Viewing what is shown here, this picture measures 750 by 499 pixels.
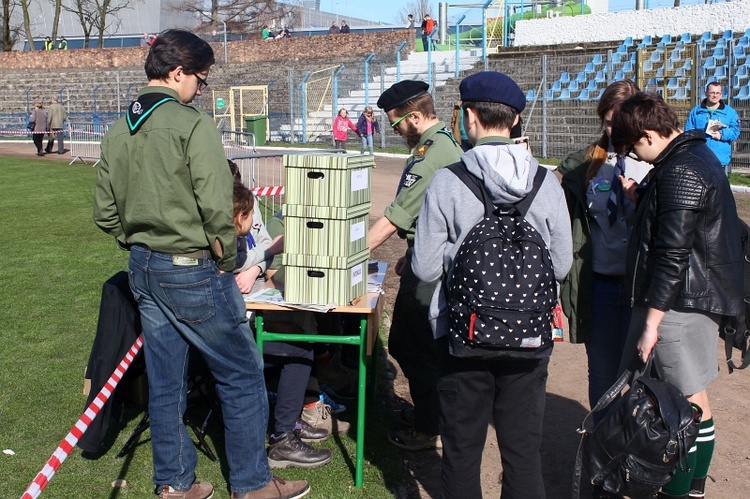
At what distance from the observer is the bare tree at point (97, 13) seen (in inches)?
2210

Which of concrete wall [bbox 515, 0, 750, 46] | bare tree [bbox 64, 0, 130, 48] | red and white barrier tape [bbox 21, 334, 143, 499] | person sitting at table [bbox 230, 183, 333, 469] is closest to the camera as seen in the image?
red and white barrier tape [bbox 21, 334, 143, 499]

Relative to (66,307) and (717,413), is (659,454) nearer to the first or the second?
(717,413)

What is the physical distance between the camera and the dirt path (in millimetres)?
3932

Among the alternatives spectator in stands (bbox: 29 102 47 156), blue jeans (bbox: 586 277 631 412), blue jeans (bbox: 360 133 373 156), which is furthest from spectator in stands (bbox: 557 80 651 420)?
spectator in stands (bbox: 29 102 47 156)

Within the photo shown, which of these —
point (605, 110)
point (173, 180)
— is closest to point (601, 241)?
point (605, 110)

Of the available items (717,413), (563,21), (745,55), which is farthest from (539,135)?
(717,413)

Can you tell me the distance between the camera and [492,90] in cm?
284

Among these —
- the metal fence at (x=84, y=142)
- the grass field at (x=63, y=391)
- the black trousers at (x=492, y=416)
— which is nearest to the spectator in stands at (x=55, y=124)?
the metal fence at (x=84, y=142)

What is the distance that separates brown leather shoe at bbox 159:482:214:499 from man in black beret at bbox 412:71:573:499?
4.07 ft

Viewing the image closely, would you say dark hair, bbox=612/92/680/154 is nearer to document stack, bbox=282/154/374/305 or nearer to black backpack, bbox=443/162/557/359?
black backpack, bbox=443/162/557/359

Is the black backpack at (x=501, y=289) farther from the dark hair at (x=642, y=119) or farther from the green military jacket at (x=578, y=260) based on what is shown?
the green military jacket at (x=578, y=260)

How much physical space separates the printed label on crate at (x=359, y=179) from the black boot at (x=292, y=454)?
132 centimetres

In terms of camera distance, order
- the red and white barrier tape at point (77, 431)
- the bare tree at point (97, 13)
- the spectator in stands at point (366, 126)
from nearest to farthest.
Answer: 1. the red and white barrier tape at point (77, 431)
2. the spectator in stands at point (366, 126)
3. the bare tree at point (97, 13)

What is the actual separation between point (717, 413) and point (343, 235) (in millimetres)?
2670
